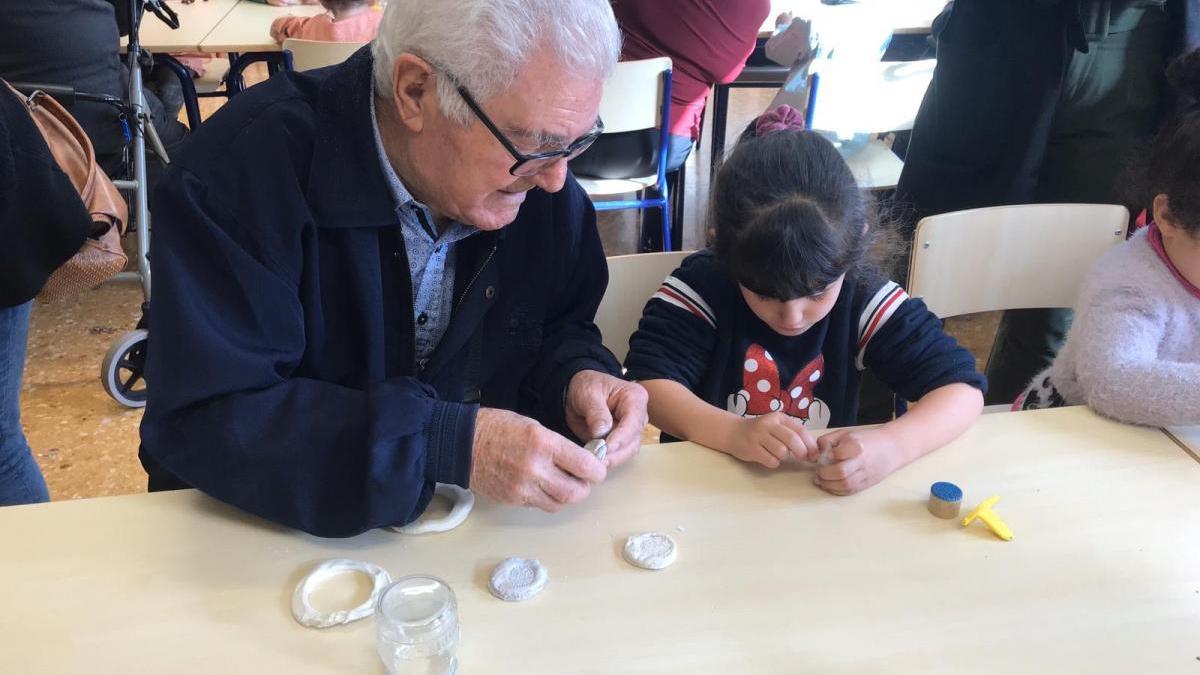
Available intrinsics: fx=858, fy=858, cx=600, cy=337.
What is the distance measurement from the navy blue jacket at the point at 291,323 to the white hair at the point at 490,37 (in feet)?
0.46

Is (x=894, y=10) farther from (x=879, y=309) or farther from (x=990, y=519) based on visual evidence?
(x=990, y=519)

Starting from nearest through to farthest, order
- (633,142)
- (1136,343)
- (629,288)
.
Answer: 1. (1136,343)
2. (629,288)
3. (633,142)

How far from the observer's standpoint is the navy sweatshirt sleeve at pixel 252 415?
3.05 ft

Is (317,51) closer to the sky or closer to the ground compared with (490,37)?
closer to the ground

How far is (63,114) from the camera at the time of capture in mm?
1792

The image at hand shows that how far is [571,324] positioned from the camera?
137 cm

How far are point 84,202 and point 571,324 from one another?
3.63 feet

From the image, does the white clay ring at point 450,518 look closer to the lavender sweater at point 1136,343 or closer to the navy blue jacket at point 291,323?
the navy blue jacket at point 291,323

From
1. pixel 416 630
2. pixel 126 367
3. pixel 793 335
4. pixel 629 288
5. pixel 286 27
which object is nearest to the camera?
pixel 416 630

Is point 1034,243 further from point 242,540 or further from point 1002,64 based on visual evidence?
point 242,540

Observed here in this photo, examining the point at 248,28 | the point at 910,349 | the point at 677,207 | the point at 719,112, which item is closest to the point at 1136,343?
the point at 910,349

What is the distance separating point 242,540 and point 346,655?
0.73 feet

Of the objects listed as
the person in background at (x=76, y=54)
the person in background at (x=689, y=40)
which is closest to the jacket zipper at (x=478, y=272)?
the person in background at (x=689, y=40)

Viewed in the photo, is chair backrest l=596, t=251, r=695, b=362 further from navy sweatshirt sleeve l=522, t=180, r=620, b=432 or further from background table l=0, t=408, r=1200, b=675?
background table l=0, t=408, r=1200, b=675
